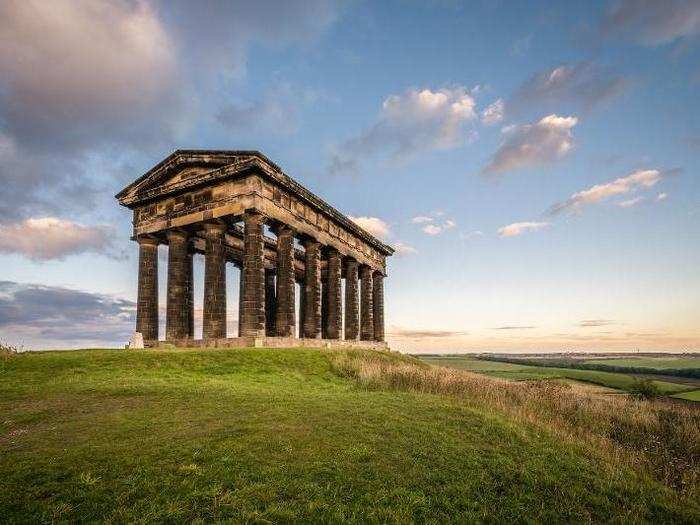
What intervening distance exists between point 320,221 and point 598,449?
23.4 metres

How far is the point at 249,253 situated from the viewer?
72.0 ft

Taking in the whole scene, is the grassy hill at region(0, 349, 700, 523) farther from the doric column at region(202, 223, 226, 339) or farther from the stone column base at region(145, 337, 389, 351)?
the doric column at region(202, 223, 226, 339)

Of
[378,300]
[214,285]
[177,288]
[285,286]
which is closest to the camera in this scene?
[214,285]

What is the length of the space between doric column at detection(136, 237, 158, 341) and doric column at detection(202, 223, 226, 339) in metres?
4.71

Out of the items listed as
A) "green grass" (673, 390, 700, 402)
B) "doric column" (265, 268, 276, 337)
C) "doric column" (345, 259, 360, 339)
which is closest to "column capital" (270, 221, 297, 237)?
"doric column" (345, 259, 360, 339)

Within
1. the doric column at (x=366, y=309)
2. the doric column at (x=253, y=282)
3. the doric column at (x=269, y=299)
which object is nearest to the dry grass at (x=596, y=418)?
the doric column at (x=253, y=282)

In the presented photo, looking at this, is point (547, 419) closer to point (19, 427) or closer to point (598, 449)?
point (598, 449)

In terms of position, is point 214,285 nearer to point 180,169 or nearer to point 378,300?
point 180,169

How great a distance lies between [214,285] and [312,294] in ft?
24.2

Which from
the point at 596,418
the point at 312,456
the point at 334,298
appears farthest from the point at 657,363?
the point at 312,456

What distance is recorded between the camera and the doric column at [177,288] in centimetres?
2427

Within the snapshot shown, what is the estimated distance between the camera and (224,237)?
2369 cm

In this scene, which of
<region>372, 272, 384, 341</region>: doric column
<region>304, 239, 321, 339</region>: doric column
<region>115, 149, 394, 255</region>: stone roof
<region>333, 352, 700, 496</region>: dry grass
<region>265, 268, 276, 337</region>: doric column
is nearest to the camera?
<region>333, 352, 700, 496</region>: dry grass

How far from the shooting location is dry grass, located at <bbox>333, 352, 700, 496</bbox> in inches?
343
